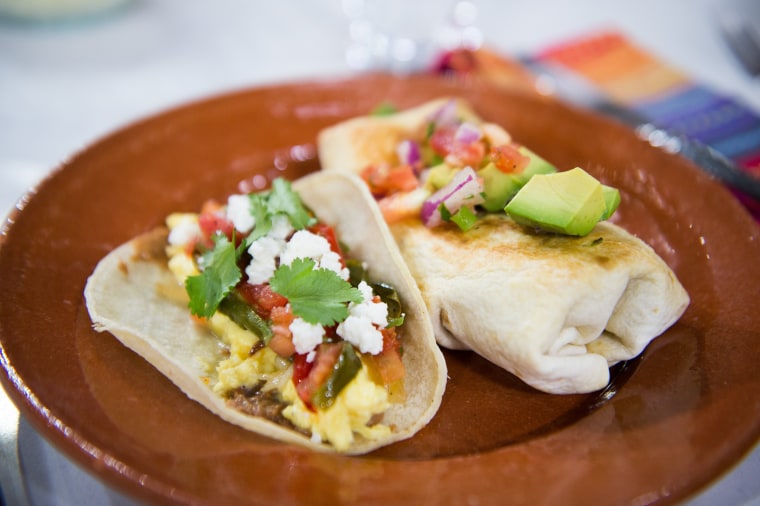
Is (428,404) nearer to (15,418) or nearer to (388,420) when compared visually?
(388,420)

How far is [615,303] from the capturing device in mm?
1885

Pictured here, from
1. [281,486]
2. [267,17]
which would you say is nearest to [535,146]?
[281,486]

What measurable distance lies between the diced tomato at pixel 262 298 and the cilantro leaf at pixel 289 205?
264mm

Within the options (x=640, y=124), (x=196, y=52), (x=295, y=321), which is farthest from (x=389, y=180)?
(x=196, y=52)

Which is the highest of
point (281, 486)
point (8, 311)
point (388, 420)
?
point (8, 311)

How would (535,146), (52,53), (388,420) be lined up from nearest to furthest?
1. (388,420)
2. (535,146)
3. (52,53)

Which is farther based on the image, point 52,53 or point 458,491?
point 52,53

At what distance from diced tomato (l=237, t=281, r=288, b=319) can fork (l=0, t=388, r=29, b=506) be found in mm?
703

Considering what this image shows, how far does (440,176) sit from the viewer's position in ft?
7.70

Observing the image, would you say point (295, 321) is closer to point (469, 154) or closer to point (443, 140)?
point (469, 154)

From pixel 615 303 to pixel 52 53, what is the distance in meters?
3.82

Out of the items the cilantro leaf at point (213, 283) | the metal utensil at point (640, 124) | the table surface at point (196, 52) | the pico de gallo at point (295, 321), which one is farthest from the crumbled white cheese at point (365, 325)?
the table surface at point (196, 52)

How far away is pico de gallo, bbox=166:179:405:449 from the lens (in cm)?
180

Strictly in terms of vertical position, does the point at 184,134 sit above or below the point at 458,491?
above
